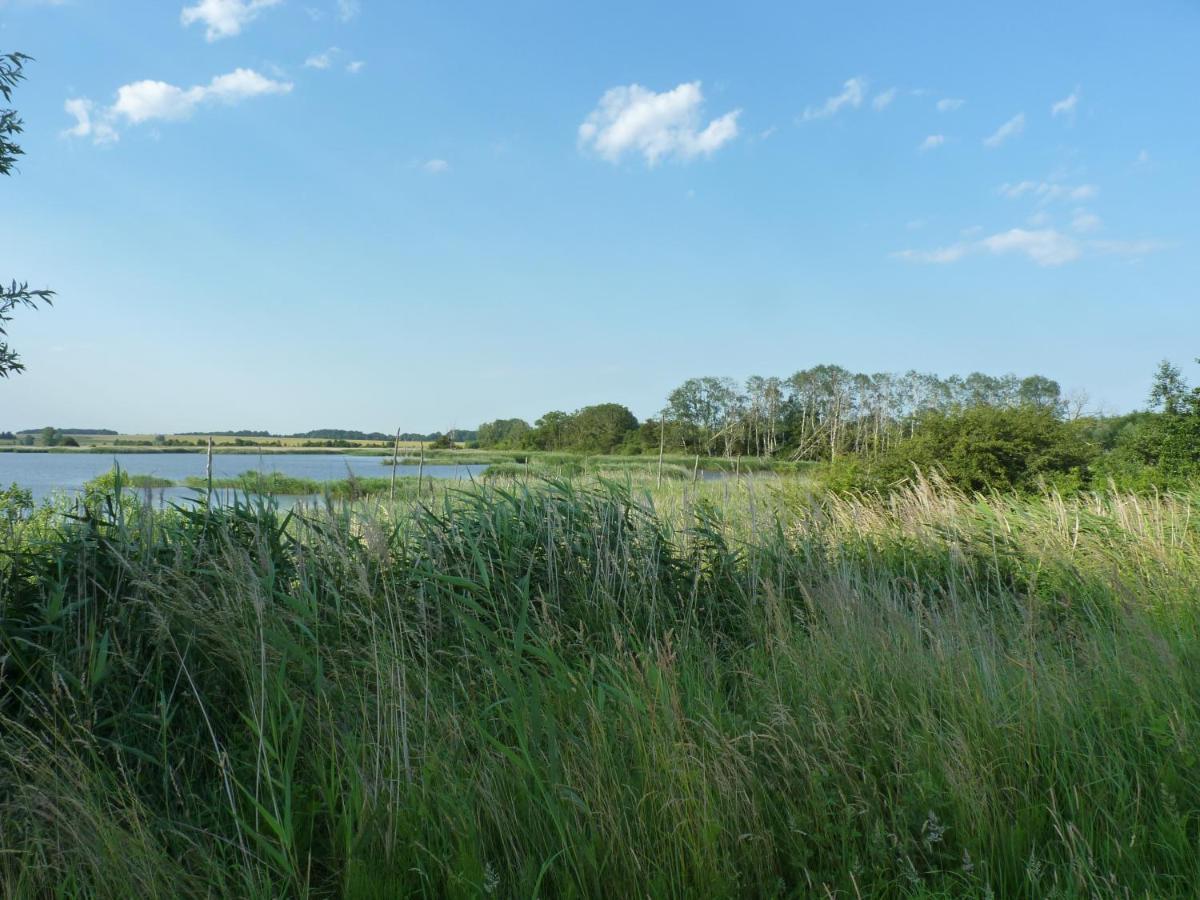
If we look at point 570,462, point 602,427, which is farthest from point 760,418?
point 570,462

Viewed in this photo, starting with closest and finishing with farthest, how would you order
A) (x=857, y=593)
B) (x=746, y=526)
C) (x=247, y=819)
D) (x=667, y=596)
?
1. (x=247, y=819)
2. (x=857, y=593)
3. (x=667, y=596)
4. (x=746, y=526)

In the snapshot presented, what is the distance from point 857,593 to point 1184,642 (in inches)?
68.4

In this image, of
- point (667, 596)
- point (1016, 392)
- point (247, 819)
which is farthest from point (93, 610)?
point (1016, 392)

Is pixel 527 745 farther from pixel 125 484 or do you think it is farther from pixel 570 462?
pixel 570 462

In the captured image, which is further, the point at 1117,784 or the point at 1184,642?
the point at 1184,642

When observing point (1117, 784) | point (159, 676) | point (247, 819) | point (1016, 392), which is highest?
point (1016, 392)

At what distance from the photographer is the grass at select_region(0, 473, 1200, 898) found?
2.24 meters

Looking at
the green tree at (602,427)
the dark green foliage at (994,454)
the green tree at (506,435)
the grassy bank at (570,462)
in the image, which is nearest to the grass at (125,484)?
the grassy bank at (570,462)

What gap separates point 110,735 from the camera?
315 cm

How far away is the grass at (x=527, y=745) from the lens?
2240 mm

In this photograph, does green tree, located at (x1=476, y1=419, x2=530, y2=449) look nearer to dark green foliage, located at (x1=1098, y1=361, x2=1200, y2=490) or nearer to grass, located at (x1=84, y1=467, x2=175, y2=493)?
grass, located at (x1=84, y1=467, x2=175, y2=493)

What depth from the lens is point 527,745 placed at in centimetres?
278

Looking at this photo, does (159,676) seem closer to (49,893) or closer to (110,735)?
(110,735)

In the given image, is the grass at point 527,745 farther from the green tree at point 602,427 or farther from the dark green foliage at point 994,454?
the green tree at point 602,427
